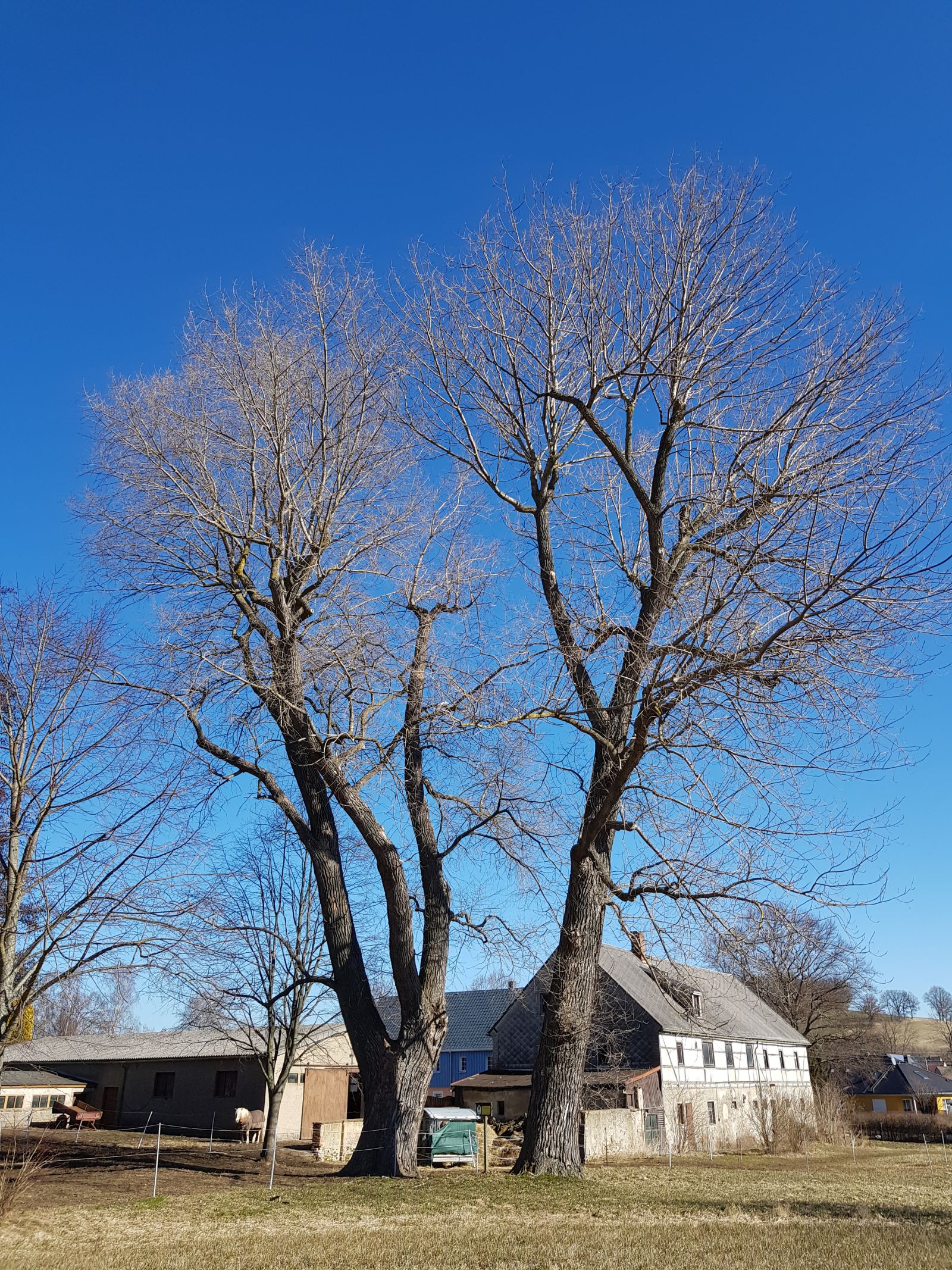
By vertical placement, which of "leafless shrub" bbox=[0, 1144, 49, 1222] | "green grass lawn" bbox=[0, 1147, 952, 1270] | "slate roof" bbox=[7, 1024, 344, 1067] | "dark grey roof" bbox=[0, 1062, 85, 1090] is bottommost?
"dark grey roof" bbox=[0, 1062, 85, 1090]

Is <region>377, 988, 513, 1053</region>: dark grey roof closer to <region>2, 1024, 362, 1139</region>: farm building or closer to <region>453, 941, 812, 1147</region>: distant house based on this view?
<region>453, 941, 812, 1147</region>: distant house

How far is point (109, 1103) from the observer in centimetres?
3659

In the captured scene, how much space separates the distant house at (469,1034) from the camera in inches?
1811

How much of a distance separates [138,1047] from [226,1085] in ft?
24.2

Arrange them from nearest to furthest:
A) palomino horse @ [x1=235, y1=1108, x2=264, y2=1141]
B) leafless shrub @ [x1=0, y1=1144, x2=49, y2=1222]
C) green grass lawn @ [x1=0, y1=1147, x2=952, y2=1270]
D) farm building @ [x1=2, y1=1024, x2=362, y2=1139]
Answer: green grass lawn @ [x1=0, y1=1147, x2=952, y2=1270], leafless shrub @ [x1=0, y1=1144, x2=49, y2=1222], palomino horse @ [x1=235, y1=1108, x2=264, y2=1141], farm building @ [x1=2, y1=1024, x2=362, y2=1139]

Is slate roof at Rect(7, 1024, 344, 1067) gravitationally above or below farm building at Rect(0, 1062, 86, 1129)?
above

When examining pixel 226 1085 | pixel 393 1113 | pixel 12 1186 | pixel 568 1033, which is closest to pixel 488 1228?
pixel 568 1033

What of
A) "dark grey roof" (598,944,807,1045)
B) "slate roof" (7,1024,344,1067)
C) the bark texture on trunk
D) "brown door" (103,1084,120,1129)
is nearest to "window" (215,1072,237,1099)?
"slate roof" (7,1024,344,1067)

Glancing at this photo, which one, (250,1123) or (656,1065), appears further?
(656,1065)

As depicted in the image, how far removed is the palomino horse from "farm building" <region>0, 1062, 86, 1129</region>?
31.0 ft

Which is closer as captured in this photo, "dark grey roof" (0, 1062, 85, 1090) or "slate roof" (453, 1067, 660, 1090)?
"slate roof" (453, 1067, 660, 1090)

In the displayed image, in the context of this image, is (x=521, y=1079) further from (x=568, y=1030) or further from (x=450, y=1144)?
(x=568, y=1030)

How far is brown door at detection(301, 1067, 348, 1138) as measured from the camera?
1288 inches

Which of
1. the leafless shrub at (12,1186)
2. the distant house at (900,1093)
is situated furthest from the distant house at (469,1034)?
the leafless shrub at (12,1186)
